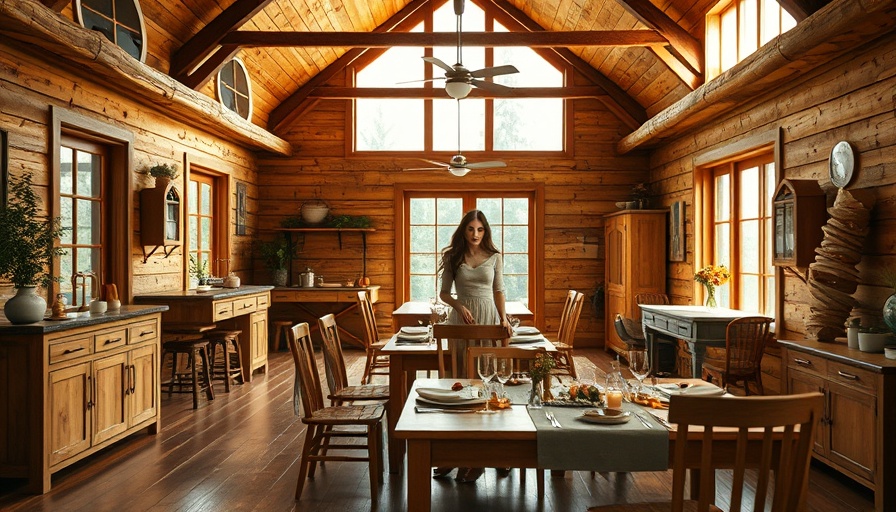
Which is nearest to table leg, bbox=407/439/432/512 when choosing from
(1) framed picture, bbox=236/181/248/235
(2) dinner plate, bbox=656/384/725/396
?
(2) dinner plate, bbox=656/384/725/396

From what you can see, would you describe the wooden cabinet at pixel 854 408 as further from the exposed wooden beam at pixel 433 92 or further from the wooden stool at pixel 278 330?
the wooden stool at pixel 278 330

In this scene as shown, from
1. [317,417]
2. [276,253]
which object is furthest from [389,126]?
[317,417]

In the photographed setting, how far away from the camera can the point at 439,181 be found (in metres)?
9.99

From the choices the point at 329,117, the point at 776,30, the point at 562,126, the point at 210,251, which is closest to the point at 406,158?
the point at 329,117

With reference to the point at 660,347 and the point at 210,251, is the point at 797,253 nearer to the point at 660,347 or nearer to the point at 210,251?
the point at 660,347

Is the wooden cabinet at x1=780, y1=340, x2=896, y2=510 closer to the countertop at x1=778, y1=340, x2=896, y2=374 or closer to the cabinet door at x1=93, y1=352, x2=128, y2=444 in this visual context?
the countertop at x1=778, y1=340, x2=896, y2=374

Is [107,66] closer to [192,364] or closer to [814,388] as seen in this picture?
[192,364]

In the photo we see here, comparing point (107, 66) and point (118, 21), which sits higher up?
point (118, 21)

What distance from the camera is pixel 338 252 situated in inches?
398

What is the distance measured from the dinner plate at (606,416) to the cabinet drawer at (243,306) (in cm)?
497

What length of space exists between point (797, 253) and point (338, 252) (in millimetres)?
6415

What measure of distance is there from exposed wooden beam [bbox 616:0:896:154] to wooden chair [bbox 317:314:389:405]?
3400 millimetres

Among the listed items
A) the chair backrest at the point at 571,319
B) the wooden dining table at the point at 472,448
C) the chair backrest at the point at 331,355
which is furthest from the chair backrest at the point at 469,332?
the chair backrest at the point at 571,319

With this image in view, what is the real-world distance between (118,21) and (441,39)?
2.98 meters
